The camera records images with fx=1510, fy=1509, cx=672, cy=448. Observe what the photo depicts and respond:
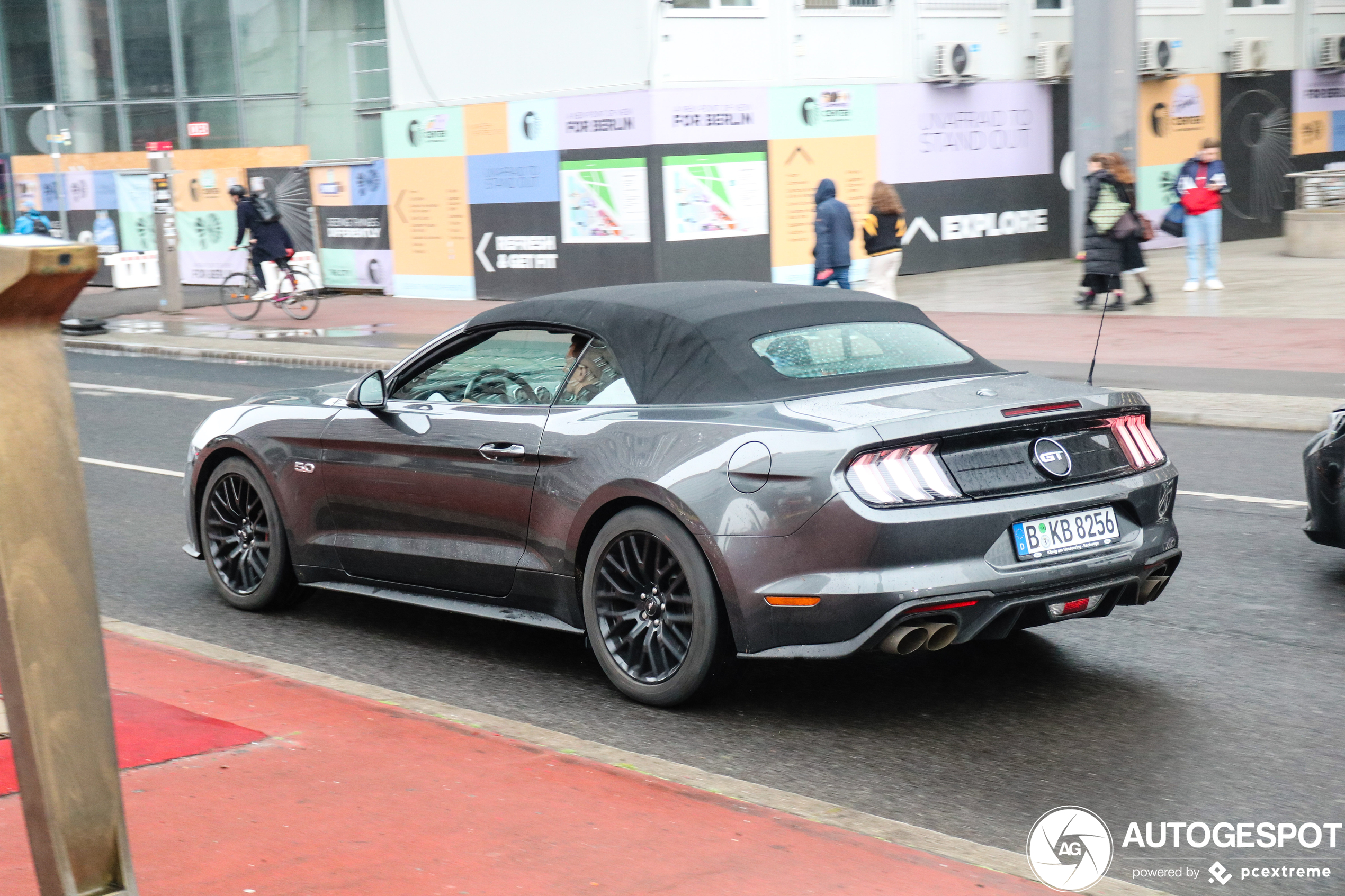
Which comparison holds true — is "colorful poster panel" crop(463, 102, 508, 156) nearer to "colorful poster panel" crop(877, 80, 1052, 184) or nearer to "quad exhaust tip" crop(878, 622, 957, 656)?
"colorful poster panel" crop(877, 80, 1052, 184)

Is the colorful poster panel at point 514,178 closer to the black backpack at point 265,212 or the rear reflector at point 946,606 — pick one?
the black backpack at point 265,212

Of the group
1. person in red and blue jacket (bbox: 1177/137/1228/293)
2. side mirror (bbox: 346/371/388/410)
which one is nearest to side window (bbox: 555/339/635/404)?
side mirror (bbox: 346/371/388/410)

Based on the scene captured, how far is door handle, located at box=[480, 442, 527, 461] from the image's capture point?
228 inches

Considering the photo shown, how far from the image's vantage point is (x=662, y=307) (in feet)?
19.1

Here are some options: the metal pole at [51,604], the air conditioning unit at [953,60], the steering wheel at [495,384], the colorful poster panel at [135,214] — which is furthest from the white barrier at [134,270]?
the metal pole at [51,604]

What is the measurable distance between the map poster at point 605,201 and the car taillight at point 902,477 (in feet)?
60.9

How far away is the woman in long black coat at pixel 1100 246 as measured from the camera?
18.4m

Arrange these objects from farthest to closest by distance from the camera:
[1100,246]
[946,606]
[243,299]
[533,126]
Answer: [533,126] → [243,299] → [1100,246] → [946,606]

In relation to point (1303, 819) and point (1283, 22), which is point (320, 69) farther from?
point (1303, 819)

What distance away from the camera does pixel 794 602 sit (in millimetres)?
4914

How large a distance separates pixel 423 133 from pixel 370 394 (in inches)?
859

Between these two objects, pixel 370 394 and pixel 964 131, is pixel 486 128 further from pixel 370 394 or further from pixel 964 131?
pixel 370 394

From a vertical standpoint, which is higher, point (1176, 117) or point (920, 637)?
point (1176, 117)

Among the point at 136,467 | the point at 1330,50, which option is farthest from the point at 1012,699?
the point at 1330,50
